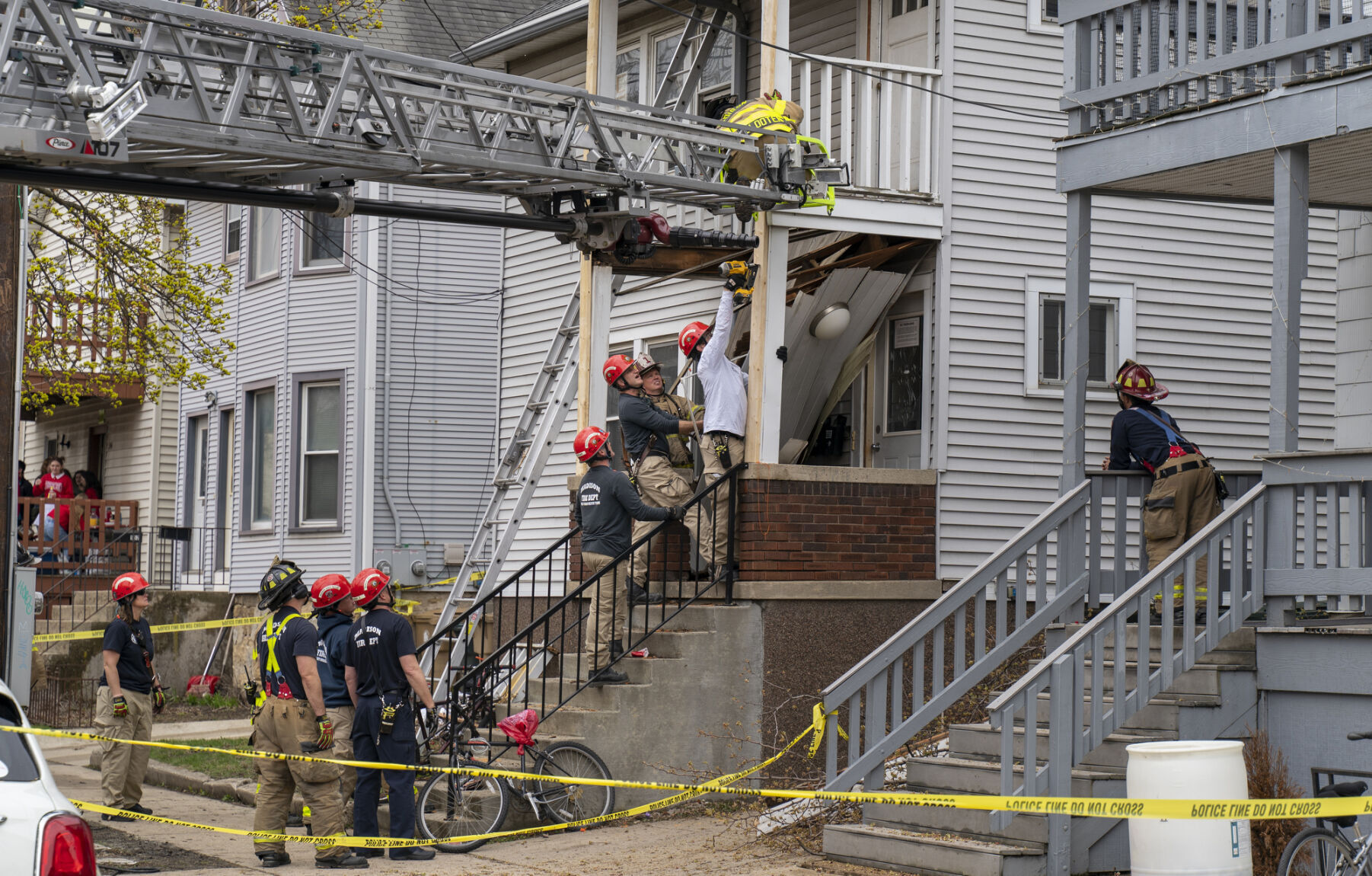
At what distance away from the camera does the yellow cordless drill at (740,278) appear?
40.1ft

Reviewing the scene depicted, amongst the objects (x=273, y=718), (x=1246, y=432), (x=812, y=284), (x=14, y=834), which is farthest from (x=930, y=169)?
(x=14, y=834)

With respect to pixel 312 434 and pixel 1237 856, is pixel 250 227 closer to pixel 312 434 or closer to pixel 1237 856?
pixel 312 434

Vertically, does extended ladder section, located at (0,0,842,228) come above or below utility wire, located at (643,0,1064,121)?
below

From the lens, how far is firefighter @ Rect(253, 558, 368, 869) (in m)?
10.2

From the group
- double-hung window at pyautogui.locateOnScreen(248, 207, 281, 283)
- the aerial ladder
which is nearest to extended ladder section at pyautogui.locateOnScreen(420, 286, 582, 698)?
the aerial ladder

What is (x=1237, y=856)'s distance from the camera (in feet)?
24.9

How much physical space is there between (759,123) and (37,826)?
8.11m

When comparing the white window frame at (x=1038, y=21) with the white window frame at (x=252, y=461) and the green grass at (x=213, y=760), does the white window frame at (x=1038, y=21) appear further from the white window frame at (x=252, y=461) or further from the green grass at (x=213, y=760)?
the white window frame at (x=252, y=461)

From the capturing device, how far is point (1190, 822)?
→ 7.50 metres

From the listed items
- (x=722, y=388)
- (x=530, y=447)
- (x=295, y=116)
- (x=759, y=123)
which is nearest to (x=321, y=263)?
(x=530, y=447)

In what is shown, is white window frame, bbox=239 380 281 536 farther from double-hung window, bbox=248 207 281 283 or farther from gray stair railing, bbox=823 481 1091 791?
gray stair railing, bbox=823 481 1091 791

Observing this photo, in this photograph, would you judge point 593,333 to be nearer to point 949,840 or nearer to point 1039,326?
point 1039,326

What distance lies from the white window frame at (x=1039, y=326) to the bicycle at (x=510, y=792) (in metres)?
5.06

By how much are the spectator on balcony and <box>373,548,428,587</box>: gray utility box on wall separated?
566 centimetres
